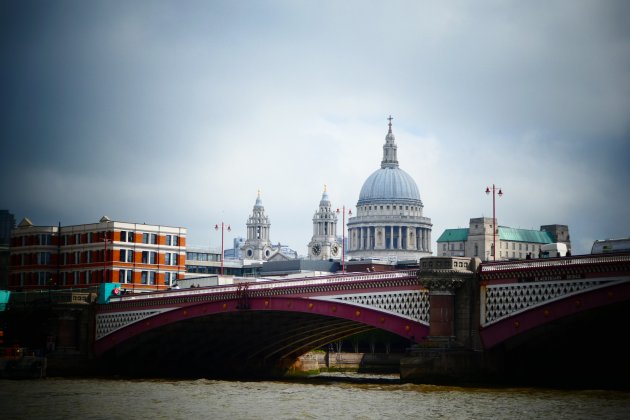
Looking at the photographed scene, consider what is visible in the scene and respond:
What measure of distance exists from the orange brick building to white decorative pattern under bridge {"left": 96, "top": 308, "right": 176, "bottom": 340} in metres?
19.9

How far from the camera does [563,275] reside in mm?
72688

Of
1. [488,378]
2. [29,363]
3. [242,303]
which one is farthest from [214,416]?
[29,363]

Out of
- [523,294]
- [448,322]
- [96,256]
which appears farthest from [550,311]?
[96,256]

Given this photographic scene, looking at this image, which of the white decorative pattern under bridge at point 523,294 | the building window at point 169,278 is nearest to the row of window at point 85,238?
the building window at point 169,278

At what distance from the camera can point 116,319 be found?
10650cm

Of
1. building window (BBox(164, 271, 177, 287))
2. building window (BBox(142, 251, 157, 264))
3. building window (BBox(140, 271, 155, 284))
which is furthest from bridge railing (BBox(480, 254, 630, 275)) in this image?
building window (BBox(164, 271, 177, 287))

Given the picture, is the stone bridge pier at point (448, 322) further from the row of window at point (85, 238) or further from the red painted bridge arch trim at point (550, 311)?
the row of window at point (85, 238)

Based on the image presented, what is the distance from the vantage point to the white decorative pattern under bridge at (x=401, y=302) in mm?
80000

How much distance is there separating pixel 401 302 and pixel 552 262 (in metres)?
11.8

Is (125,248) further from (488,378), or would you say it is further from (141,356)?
(488,378)

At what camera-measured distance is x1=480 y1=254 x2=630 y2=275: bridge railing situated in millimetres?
70750

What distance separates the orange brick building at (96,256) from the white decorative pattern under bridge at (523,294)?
198ft

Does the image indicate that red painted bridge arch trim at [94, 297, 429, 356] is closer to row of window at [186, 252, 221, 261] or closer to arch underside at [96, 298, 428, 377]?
arch underside at [96, 298, 428, 377]

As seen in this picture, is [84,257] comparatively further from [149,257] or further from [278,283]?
[278,283]
